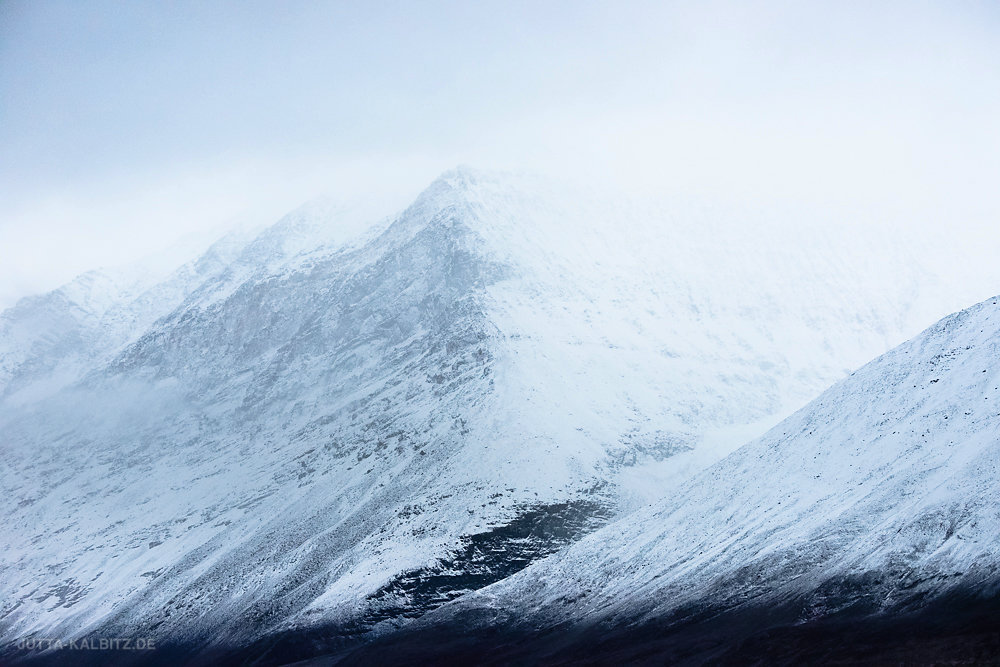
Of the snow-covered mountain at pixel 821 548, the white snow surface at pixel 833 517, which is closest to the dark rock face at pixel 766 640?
the snow-covered mountain at pixel 821 548

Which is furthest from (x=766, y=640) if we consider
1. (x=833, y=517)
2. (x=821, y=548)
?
(x=833, y=517)

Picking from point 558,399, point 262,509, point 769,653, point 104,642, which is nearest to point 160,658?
point 104,642

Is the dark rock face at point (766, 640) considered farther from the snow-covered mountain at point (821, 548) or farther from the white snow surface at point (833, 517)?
the white snow surface at point (833, 517)

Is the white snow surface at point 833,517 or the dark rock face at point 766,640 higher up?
the white snow surface at point 833,517

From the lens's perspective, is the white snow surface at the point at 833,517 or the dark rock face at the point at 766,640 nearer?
the dark rock face at the point at 766,640

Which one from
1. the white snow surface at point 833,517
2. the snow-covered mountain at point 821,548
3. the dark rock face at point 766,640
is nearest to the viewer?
the dark rock face at point 766,640

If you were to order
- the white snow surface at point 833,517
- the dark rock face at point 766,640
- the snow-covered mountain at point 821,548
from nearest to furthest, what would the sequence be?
the dark rock face at point 766,640, the snow-covered mountain at point 821,548, the white snow surface at point 833,517

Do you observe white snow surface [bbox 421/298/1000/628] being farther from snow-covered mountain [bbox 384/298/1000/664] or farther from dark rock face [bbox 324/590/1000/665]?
Result: dark rock face [bbox 324/590/1000/665]

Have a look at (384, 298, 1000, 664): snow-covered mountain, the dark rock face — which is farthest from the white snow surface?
the dark rock face

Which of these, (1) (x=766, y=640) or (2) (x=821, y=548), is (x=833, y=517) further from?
(1) (x=766, y=640)
